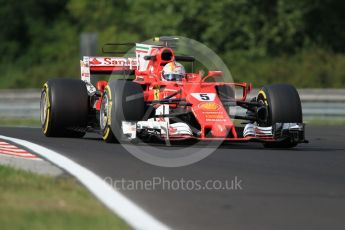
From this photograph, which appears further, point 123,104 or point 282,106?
point 282,106

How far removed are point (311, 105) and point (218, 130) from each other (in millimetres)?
10641

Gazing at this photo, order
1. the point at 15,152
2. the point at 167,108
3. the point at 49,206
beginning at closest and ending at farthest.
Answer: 1. the point at 49,206
2. the point at 15,152
3. the point at 167,108

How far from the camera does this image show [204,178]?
9.17 metres

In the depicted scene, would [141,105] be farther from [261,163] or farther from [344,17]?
[344,17]

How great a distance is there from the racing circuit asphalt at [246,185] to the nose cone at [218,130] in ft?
0.80

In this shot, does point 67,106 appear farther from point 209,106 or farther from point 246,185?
point 246,185

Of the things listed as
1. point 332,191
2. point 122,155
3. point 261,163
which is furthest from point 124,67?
point 332,191

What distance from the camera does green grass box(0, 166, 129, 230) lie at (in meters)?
6.55

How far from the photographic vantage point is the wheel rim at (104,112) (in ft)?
43.7

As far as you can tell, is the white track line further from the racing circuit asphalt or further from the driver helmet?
the driver helmet

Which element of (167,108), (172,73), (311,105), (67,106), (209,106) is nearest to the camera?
(209,106)

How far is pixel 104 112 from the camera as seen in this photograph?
13508 mm

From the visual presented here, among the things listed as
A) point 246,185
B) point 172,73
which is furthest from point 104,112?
point 246,185

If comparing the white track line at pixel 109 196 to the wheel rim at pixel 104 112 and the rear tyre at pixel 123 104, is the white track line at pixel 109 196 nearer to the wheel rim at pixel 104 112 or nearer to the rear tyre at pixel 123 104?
the rear tyre at pixel 123 104
